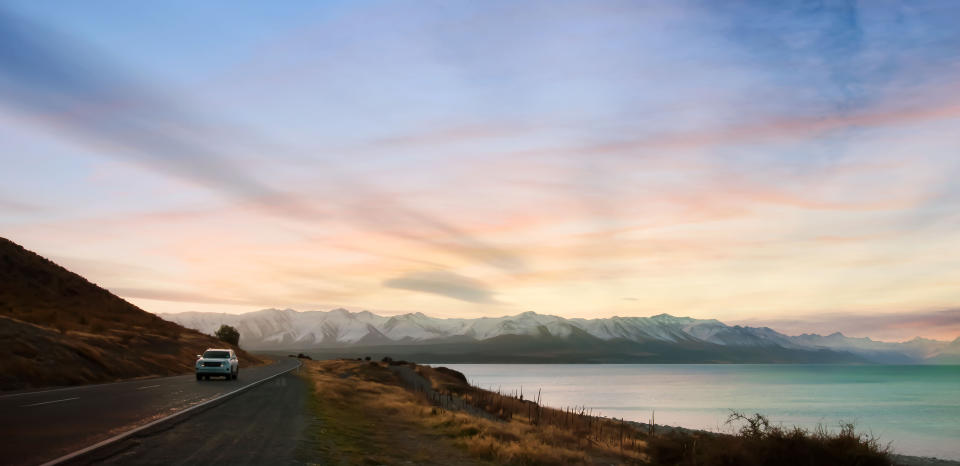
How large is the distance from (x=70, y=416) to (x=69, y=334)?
39.9 metres

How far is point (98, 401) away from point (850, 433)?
2564cm

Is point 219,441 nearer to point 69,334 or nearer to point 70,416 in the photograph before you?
point 70,416

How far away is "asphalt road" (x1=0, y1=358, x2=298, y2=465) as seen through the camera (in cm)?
1351

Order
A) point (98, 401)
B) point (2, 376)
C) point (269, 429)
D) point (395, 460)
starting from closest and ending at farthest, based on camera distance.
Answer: point (395, 460) → point (269, 429) → point (98, 401) → point (2, 376)

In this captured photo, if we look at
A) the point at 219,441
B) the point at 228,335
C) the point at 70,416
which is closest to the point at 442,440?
the point at 219,441

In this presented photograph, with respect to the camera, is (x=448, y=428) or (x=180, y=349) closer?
(x=448, y=428)

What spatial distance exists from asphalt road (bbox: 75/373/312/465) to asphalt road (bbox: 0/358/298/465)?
36.5 inches

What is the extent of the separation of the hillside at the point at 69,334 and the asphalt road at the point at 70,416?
31.2ft

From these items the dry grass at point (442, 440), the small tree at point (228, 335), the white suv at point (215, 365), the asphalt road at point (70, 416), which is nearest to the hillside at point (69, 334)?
the white suv at point (215, 365)

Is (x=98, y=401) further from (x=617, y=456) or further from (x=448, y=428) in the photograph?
(x=617, y=456)

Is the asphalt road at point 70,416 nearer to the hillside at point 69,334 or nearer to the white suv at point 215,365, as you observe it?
the hillside at point 69,334

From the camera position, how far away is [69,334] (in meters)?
53.1

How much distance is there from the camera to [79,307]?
77875 mm

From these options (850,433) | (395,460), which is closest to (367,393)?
(395,460)
